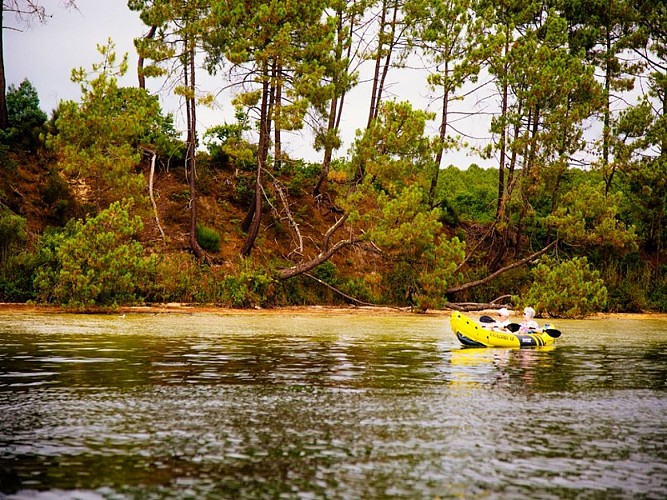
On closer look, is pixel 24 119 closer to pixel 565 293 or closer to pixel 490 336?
pixel 565 293

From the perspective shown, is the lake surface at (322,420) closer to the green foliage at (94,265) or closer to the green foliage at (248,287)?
the green foliage at (94,265)

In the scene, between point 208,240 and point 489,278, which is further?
point 208,240

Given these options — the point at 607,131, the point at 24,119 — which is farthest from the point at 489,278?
the point at 24,119

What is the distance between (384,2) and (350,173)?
36.9 ft

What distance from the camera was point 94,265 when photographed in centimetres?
2561

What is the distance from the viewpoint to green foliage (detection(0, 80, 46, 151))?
37.0 meters

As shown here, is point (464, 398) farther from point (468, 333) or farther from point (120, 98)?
point (120, 98)

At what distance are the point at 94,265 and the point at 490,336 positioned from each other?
1220 centimetres

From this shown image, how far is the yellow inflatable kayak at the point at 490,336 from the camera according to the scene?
1861cm

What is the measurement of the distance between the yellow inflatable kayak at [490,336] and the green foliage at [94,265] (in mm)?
11199

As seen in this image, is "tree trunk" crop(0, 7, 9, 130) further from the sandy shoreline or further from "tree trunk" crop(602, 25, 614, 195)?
"tree trunk" crop(602, 25, 614, 195)

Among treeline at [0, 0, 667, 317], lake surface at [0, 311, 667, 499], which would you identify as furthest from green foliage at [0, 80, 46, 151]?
lake surface at [0, 311, 667, 499]

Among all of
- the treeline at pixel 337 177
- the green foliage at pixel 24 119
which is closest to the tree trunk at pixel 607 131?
the treeline at pixel 337 177

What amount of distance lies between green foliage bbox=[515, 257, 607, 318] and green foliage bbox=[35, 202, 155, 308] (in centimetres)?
1339
